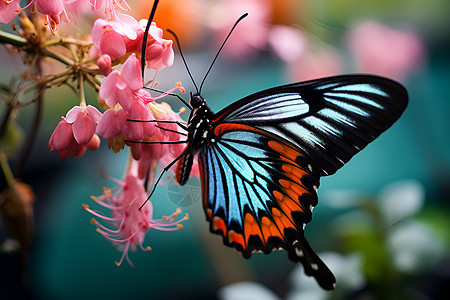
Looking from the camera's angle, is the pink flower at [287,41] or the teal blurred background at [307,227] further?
the pink flower at [287,41]

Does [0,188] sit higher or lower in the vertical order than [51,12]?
higher

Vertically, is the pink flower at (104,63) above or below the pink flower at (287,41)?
below

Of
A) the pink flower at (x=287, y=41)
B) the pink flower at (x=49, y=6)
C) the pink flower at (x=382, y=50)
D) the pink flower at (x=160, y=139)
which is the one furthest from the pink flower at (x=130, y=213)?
the pink flower at (x=382, y=50)

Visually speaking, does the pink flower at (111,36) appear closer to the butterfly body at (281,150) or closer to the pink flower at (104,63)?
the pink flower at (104,63)

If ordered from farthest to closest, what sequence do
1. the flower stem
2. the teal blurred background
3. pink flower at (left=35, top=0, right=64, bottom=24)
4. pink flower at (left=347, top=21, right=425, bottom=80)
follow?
pink flower at (left=347, top=21, right=425, bottom=80), the teal blurred background, the flower stem, pink flower at (left=35, top=0, right=64, bottom=24)

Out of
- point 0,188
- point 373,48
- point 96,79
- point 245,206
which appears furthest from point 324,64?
point 0,188

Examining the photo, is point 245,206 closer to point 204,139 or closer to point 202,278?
point 204,139

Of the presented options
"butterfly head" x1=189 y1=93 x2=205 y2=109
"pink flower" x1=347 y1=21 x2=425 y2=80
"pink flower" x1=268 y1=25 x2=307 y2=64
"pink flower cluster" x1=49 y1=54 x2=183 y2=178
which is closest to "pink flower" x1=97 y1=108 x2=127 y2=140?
"pink flower cluster" x1=49 y1=54 x2=183 y2=178

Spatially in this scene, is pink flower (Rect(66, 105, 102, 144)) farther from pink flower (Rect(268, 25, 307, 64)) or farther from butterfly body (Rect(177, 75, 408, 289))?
pink flower (Rect(268, 25, 307, 64))
